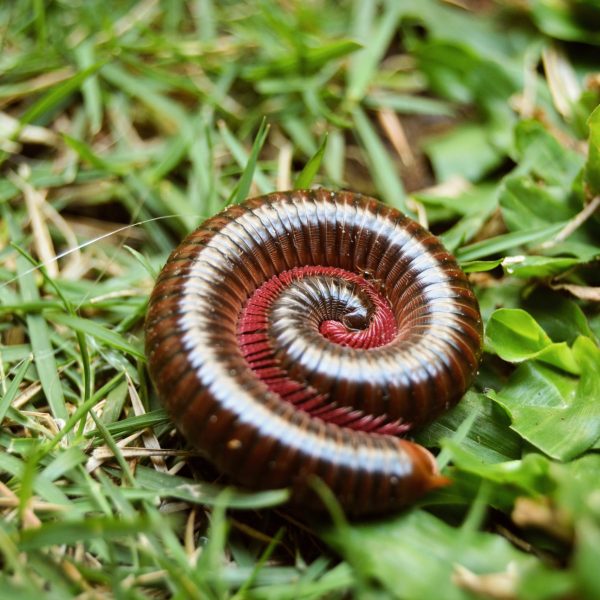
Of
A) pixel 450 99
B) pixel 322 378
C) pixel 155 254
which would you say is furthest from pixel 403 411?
pixel 450 99

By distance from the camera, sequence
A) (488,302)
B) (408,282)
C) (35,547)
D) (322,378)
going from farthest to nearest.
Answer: (488,302) < (408,282) < (322,378) < (35,547)

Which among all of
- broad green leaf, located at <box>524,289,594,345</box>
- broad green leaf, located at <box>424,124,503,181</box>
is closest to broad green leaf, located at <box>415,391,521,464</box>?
broad green leaf, located at <box>524,289,594,345</box>

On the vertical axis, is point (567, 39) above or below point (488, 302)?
above

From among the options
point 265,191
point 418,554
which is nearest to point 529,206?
point 265,191

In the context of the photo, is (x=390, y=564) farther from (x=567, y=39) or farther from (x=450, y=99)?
(x=567, y=39)

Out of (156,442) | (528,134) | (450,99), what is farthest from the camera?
(450,99)

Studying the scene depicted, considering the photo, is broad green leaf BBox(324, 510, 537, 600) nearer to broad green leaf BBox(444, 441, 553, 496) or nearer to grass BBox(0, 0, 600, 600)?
grass BBox(0, 0, 600, 600)

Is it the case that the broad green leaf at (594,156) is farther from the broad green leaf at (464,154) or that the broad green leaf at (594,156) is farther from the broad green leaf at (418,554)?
the broad green leaf at (418,554)
